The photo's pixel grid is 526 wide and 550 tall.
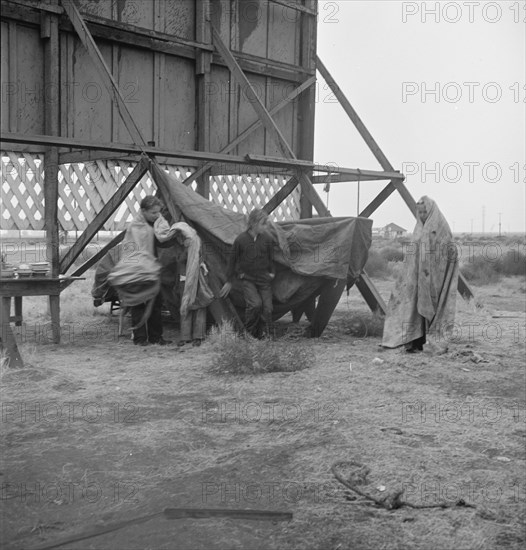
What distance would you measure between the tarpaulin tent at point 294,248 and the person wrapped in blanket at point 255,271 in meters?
A: 0.20

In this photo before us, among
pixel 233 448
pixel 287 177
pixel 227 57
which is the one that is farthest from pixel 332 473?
pixel 287 177

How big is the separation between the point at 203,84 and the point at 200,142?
1019 millimetres

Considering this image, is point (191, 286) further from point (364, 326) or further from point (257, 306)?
point (364, 326)

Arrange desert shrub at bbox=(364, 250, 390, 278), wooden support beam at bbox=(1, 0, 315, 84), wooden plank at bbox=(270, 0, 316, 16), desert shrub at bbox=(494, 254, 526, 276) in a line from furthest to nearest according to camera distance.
A: desert shrub at bbox=(494, 254, 526, 276) < desert shrub at bbox=(364, 250, 390, 278) < wooden plank at bbox=(270, 0, 316, 16) < wooden support beam at bbox=(1, 0, 315, 84)

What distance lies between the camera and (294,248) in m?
9.72

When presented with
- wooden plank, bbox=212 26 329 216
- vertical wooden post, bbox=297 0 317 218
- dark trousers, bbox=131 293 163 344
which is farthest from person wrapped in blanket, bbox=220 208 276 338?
vertical wooden post, bbox=297 0 317 218

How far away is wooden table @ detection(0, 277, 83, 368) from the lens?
7.34 m

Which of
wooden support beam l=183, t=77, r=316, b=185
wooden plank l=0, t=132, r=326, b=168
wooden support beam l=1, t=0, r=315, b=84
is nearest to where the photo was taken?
wooden plank l=0, t=132, r=326, b=168

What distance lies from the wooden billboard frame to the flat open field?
235 cm

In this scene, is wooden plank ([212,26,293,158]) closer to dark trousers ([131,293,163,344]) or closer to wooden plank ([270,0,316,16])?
wooden plank ([270,0,316,16])

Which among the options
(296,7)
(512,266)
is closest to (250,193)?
(296,7)

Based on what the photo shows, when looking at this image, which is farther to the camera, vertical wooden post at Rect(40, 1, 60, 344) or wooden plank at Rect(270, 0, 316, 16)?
wooden plank at Rect(270, 0, 316, 16)

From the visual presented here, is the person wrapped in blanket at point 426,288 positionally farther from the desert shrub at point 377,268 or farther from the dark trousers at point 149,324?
the desert shrub at point 377,268

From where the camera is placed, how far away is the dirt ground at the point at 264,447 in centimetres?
357
